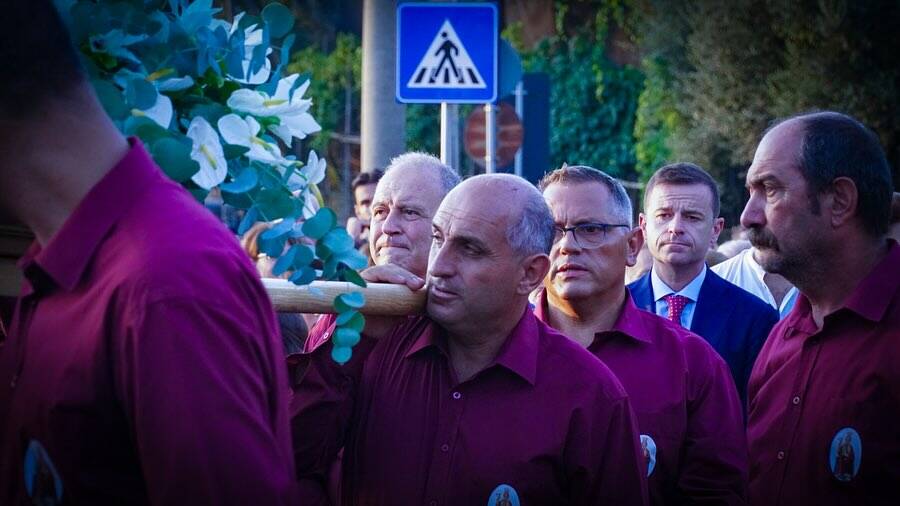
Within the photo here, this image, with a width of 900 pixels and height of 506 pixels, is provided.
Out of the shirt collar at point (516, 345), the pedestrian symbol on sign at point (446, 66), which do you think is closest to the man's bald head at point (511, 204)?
the shirt collar at point (516, 345)

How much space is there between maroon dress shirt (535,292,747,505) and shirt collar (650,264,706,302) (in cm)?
172

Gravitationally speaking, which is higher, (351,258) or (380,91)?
(380,91)

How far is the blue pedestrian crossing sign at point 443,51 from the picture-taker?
7977 millimetres

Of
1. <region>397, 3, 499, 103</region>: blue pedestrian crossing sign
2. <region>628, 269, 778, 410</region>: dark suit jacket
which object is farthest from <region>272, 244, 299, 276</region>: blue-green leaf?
<region>397, 3, 499, 103</region>: blue pedestrian crossing sign

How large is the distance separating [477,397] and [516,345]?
199 millimetres

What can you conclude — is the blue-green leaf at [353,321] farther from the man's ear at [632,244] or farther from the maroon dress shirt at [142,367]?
the man's ear at [632,244]

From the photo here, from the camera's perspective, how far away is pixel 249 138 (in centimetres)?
262

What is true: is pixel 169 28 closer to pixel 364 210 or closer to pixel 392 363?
pixel 392 363

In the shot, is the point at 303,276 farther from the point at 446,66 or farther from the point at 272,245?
the point at 446,66

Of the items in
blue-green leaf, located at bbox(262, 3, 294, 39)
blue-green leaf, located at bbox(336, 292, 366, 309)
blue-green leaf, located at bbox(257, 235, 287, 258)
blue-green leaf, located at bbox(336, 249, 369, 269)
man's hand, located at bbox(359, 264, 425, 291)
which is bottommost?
man's hand, located at bbox(359, 264, 425, 291)

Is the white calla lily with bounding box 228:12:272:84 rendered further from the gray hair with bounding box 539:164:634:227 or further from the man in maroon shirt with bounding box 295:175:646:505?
the gray hair with bounding box 539:164:634:227

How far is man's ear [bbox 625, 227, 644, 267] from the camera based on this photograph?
4.82 m

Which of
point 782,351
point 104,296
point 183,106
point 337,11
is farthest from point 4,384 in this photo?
point 337,11

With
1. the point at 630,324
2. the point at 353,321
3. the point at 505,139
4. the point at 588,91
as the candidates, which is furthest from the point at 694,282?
the point at 588,91
